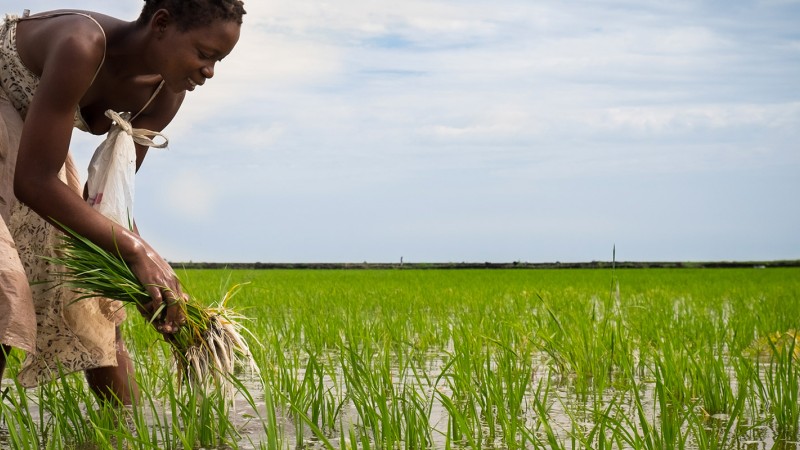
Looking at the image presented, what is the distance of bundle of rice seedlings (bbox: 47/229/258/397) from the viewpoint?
8.02 ft

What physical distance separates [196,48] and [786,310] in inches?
223

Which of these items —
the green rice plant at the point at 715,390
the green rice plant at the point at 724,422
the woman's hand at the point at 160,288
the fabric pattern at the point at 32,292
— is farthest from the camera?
the green rice plant at the point at 715,390

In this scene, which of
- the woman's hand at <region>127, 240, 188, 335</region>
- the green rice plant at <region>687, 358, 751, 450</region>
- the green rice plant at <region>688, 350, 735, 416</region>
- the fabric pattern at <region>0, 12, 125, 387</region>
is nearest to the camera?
the woman's hand at <region>127, 240, 188, 335</region>

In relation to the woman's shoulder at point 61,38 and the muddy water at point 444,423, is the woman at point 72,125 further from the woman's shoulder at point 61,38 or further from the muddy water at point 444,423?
the muddy water at point 444,423

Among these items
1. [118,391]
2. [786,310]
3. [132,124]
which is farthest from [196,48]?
[786,310]

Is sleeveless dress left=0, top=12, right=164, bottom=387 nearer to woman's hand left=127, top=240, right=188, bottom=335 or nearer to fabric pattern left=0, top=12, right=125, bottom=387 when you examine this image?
fabric pattern left=0, top=12, right=125, bottom=387

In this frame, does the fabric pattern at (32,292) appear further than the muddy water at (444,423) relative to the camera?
No

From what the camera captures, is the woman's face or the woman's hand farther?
the woman's face

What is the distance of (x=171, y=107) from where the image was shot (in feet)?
10.5


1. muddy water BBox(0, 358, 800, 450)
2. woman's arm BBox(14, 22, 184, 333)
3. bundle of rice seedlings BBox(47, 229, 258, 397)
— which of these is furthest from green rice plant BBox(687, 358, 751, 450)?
woman's arm BBox(14, 22, 184, 333)

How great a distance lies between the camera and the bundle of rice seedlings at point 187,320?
2443 millimetres

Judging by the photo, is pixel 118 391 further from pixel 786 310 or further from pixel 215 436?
pixel 786 310

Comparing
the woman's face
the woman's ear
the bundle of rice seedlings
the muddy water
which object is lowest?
the muddy water

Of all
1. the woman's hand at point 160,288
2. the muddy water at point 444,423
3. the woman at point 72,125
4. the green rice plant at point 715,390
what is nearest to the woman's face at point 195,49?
the woman at point 72,125
